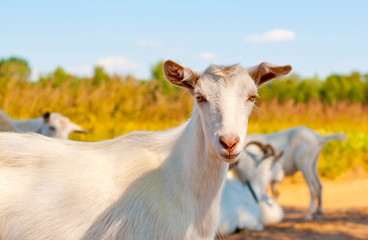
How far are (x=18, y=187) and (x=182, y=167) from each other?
111cm

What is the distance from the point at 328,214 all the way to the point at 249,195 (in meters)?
2.99

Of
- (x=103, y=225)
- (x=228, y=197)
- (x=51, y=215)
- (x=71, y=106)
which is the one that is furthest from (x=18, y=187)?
(x=71, y=106)

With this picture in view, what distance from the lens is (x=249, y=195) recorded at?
716cm

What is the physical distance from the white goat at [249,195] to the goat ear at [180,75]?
13.5 ft

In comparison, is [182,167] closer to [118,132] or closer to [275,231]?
[275,231]

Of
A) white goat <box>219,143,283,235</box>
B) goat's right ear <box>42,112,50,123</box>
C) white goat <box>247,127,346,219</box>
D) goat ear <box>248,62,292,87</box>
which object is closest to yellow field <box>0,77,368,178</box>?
white goat <box>247,127,346,219</box>

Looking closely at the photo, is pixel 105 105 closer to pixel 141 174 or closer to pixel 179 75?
pixel 141 174

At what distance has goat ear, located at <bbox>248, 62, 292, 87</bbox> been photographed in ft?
9.07

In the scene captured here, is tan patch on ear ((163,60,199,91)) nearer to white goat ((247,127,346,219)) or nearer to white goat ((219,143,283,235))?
white goat ((219,143,283,235))

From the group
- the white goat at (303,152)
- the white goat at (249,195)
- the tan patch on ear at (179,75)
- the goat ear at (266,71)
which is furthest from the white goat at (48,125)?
the goat ear at (266,71)

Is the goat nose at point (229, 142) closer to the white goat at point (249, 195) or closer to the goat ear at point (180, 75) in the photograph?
the goat ear at point (180, 75)

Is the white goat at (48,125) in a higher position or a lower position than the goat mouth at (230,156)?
lower

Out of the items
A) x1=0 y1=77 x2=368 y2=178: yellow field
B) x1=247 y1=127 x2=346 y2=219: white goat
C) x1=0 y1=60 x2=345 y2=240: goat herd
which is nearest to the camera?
x1=0 y1=60 x2=345 y2=240: goat herd

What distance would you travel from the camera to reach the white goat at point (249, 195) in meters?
6.67
